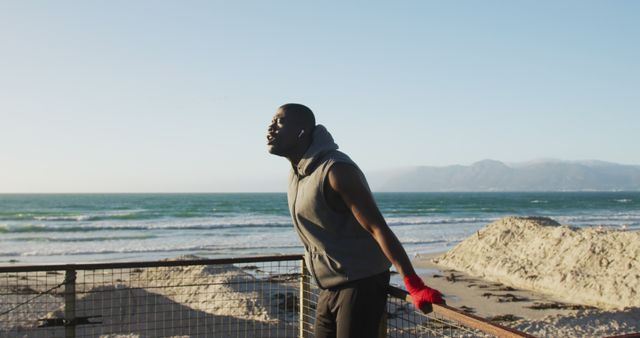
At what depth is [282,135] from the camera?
9.77ft

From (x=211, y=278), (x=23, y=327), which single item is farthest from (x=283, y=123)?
(x=211, y=278)

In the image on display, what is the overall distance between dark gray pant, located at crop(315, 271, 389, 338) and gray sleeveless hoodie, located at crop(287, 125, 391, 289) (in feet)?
0.16

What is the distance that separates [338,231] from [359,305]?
0.36 meters

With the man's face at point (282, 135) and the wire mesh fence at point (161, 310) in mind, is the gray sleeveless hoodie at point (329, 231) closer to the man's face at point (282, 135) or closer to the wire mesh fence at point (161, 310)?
the man's face at point (282, 135)

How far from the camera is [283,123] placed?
9.79ft

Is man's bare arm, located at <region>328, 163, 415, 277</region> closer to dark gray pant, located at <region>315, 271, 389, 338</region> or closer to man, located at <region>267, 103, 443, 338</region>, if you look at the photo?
man, located at <region>267, 103, 443, 338</region>

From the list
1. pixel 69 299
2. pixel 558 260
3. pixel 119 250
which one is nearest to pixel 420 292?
pixel 69 299

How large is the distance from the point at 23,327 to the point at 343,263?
714 centimetres

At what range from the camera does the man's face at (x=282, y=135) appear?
2.97 m

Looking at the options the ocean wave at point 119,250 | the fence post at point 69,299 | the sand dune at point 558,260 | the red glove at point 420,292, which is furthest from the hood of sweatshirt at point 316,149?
the ocean wave at point 119,250

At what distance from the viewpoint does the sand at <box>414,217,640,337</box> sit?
942 centimetres

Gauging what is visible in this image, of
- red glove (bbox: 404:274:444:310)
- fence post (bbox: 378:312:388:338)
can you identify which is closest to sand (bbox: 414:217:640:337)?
fence post (bbox: 378:312:388:338)

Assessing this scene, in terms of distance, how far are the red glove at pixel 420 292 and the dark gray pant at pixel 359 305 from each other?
27 cm

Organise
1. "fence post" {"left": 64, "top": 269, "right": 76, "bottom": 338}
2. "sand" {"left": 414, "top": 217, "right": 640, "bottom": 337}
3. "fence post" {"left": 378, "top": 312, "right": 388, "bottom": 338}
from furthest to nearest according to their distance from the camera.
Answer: "sand" {"left": 414, "top": 217, "right": 640, "bottom": 337}, "fence post" {"left": 64, "top": 269, "right": 76, "bottom": 338}, "fence post" {"left": 378, "top": 312, "right": 388, "bottom": 338}
